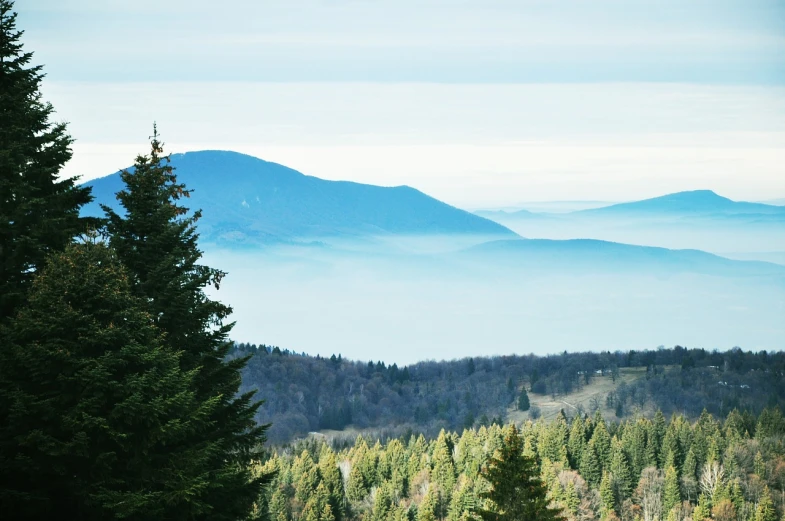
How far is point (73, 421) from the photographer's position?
18.0 metres

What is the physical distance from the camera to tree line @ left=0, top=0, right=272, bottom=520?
59.9 feet

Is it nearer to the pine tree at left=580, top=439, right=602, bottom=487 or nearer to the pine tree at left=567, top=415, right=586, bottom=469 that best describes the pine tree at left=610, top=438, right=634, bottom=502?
the pine tree at left=580, top=439, right=602, bottom=487

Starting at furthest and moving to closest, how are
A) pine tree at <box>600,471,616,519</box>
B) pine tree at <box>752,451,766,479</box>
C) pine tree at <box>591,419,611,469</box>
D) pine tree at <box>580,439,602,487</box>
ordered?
pine tree at <box>591,419,611,469</box>
pine tree at <box>580,439,602,487</box>
pine tree at <box>752,451,766,479</box>
pine tree at <box>600,471,616,519</box>

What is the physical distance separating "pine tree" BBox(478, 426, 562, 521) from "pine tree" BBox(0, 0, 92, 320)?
1316 centimetres

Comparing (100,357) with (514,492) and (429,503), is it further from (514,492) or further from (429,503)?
(429,503)

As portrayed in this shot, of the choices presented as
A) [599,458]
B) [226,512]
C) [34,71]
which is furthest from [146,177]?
[599,458]

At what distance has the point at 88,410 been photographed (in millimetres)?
18422

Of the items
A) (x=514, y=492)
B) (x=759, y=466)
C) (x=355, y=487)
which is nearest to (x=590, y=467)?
(x=759, y=466)

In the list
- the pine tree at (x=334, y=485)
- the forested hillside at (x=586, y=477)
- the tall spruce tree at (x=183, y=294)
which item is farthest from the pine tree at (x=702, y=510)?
the tall spruce tree at (x=183, y=294)

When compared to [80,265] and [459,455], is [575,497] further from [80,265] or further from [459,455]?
[80,265]

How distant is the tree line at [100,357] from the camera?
1827cm

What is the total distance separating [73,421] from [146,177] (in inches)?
343

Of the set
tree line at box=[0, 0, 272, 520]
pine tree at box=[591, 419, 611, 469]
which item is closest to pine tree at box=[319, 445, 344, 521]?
pine tree at box=[591, 419, 611, 469]

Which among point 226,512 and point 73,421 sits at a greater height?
point 73,421
